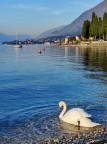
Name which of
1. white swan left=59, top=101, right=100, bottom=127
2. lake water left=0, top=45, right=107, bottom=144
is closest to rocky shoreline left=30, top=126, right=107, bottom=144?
lake water left=0, top=45, right=107, bottom=144

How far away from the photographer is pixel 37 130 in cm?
1758

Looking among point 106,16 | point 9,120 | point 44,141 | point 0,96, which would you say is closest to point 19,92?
point 0,96

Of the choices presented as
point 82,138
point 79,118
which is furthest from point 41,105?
point 82,138

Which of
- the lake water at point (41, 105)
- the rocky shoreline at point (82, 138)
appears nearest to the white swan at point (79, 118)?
the lake water at point (41, 105)

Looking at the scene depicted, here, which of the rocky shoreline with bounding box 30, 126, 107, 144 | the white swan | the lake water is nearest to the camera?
the rocky shoreline with bounding box 30, 126, 107, 144

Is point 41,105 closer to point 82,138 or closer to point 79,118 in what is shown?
point 79,118

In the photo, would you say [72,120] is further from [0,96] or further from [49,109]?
[0,96]

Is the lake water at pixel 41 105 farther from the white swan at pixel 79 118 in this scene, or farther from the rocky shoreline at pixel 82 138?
the rocky shoreline at pixel 82 138

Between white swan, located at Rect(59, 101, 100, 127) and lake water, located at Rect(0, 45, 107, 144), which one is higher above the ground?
white swan, located at Rect(59, 101, 100, 127)

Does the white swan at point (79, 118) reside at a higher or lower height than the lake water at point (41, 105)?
higher

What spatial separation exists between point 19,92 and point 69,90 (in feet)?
12.8

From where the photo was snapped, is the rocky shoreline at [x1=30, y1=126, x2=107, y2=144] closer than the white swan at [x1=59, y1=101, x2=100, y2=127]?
Yes

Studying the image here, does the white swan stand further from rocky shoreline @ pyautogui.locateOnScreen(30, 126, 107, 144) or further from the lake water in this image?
rocky shoreline @ pyautogui.locateOnScreen(30, 126, 107, 144)

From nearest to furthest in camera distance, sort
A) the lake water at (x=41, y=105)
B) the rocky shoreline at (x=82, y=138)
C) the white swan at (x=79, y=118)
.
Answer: the rocky shoreline at (x=82, y=138) → the lake water at (x=41, y=105) → the white swan at (x=79, y=118)
